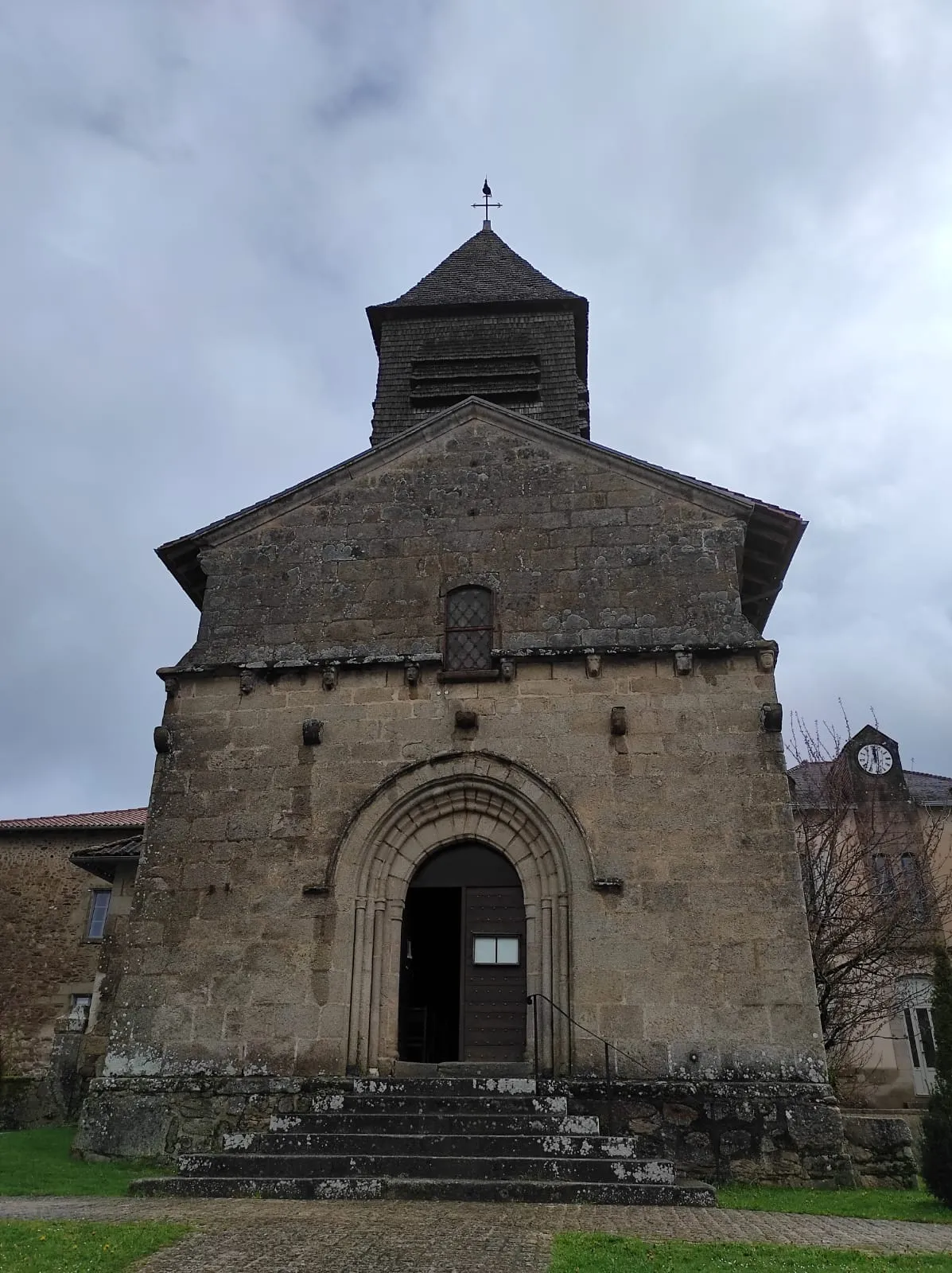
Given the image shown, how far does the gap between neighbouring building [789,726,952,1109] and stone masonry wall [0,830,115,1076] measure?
16.6 metres

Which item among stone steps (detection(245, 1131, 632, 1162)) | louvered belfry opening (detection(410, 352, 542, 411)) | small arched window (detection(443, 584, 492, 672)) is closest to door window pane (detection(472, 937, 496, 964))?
stone steps (detection(245, 1131, 632, 1162))

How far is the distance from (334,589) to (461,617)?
1613 mm

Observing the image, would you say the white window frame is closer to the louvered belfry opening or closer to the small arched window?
the small arched window

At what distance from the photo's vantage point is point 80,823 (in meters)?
25.2

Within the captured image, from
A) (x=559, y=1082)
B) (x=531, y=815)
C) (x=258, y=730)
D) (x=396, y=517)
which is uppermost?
(x=396, y=517)

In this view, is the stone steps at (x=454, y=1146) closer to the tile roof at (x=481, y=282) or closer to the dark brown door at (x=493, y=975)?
the dark brown door at (x=493, y=975)

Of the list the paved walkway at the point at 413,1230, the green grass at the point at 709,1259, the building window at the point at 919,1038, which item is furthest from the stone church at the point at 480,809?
the building window at the point at 919,1038

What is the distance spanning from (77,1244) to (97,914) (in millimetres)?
20119

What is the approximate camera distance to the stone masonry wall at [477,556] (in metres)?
11.6

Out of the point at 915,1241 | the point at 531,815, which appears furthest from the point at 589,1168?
the point at 531,815

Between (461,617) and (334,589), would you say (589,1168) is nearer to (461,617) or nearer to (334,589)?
(461,617)

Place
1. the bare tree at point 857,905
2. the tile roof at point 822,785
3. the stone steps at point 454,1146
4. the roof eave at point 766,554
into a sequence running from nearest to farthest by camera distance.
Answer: the stone steps at point 454,1146 < the roof eave at point 766,554 < the bare tree at point 857,905 < the tile roof at point 822,785

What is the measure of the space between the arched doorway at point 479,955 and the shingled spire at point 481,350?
8.23 meters

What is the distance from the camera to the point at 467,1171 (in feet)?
24.9
